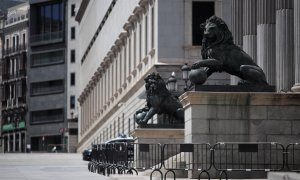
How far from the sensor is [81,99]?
413 feet

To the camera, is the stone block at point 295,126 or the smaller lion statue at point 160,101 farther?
the smaller lion statue at point 160,101

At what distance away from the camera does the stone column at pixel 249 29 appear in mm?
42247

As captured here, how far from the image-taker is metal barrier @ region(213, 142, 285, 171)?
26641 mm

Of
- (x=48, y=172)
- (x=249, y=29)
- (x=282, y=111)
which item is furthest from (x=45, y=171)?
(x=282, y=111)

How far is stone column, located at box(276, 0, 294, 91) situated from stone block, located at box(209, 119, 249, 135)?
33.9 ft

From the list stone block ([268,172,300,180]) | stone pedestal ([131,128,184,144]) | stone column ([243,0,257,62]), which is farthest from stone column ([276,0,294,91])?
stone block ([268,172,300,180])

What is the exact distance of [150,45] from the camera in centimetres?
6369

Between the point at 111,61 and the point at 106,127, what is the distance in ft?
27.5

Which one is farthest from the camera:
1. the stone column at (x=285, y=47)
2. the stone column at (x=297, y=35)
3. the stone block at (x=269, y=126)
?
the stone column at (x=285, y=47)

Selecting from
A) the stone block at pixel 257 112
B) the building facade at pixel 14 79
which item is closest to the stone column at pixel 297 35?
the stone block at pixel 257 112

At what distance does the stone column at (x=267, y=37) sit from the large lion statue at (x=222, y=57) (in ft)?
39.9

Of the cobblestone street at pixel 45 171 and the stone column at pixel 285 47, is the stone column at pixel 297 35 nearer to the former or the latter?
the stone column at pixel 285 47

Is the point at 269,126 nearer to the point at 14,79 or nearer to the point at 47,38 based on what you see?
the point at 47,38

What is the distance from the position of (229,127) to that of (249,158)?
3.15 feet
